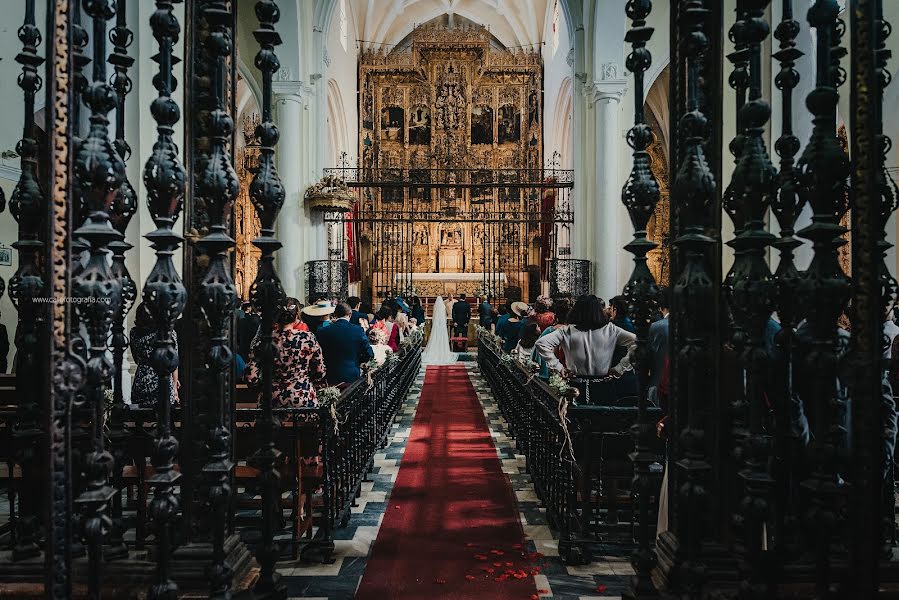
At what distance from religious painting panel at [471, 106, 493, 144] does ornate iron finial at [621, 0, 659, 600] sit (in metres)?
25.7

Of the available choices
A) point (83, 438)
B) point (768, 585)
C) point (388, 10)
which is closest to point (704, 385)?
point (768, 585)

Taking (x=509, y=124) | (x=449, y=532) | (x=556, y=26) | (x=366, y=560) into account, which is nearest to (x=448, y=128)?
(x=509, y=124)

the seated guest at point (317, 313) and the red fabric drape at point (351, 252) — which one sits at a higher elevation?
the red fabric drape at point (351, 252)

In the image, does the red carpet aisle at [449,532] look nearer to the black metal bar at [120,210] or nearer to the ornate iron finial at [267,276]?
the ornate iron finial at [267,276]

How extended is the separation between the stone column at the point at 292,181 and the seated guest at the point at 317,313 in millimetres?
7452

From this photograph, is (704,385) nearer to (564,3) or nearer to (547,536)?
(547,536)

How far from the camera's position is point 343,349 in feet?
20.9

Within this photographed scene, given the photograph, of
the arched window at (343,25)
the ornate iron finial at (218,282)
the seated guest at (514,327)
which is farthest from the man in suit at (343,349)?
the arched window at (343,25)

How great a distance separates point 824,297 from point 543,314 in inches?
282

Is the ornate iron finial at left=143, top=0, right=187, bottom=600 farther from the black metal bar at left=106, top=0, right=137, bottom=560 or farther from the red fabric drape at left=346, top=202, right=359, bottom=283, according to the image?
the red fabric drape at left=346, top=202, right=359, bottom=283

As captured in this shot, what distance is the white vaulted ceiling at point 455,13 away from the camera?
86.7ft

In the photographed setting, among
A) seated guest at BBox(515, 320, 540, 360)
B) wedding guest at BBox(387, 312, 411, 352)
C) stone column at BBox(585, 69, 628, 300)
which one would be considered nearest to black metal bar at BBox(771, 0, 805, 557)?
seated guest at BBox(515, 320, 540, 360)

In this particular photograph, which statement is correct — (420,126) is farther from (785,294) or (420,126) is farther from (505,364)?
(785,294)

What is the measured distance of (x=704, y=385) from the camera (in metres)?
2.23
